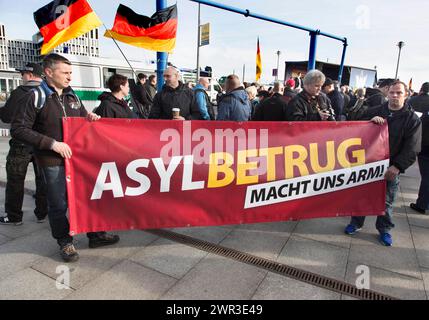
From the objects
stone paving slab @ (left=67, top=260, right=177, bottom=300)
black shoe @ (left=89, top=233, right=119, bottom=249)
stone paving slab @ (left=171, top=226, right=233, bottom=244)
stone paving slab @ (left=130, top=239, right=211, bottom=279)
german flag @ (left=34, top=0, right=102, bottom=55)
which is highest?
german flag @ (left=34, top=0, right=102, bottom=55)

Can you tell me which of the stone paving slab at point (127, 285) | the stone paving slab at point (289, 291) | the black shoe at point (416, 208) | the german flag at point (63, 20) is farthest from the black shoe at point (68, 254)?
the black shoe at point (416, 208)

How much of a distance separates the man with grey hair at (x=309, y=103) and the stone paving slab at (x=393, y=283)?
1736 mm

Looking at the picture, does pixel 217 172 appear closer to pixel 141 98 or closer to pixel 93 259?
pixel 93 259

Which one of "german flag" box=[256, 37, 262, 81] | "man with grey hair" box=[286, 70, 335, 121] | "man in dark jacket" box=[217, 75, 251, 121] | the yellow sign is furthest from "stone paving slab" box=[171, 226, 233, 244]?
the yellow sign

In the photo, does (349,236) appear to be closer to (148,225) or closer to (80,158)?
(148,225)

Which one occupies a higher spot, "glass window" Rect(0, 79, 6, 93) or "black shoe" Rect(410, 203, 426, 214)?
"glass window" Rect(0, 79, 6, 93)

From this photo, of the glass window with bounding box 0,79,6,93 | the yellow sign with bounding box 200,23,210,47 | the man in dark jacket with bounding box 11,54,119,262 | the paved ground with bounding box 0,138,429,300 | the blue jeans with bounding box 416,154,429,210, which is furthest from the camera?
the glass window with bounding box 0,79,6,93

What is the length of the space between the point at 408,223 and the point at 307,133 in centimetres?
224

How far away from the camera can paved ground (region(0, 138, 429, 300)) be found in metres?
2.69

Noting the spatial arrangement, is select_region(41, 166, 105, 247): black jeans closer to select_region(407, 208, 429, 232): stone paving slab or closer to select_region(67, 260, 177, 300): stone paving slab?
select_region(67, 260, 177, 300): stone paving slab

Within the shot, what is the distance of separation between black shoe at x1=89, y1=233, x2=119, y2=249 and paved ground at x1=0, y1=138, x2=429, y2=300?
7cm

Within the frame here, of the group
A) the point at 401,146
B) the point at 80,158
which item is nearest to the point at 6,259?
the point at 80,158

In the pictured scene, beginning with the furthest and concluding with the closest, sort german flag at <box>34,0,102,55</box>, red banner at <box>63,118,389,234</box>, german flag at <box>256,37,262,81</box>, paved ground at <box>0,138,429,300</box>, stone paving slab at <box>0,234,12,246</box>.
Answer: german flag at <box>256,37,262,81</box>
german flag at <box>34,0,102,55</box>
stone paving slab at <box>0,234,12,246</box>
red banner at <box>63,118,389,234</box>
paved ground at <box>0,138,429,300</box>

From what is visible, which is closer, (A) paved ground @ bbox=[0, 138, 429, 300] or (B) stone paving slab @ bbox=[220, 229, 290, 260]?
(A) paved ground @ bbox=[0, 138, 429, 300]
